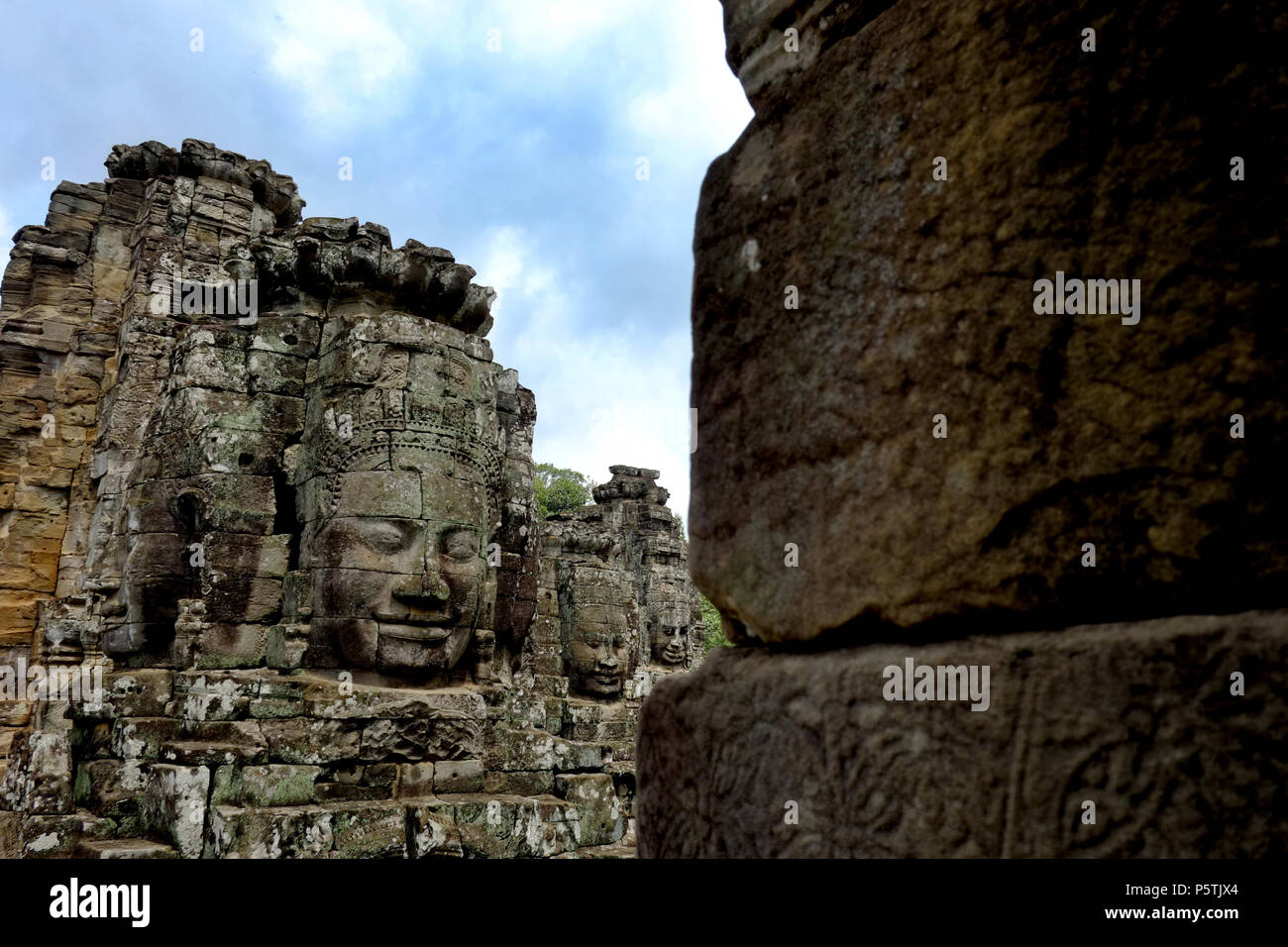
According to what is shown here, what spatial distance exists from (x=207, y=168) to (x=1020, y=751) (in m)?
12.3

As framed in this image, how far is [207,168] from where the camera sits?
11227mm

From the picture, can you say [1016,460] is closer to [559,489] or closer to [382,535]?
[382,535]

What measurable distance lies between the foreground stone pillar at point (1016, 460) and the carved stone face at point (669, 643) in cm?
1718

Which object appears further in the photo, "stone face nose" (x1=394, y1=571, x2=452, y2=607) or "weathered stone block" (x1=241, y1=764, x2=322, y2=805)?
"stone face nose" (x1=394, y1=571, x2=452, y2=607)

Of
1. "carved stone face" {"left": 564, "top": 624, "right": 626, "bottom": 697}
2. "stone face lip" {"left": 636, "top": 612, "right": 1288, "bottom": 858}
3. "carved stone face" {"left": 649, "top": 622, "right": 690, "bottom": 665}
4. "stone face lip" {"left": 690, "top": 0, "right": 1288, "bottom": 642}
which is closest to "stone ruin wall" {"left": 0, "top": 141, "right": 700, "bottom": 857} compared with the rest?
"carved stone face" {"left": 564, "top": 624, "right": 626, "bottom": 697}

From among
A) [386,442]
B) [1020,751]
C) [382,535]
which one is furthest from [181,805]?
[1020,751]

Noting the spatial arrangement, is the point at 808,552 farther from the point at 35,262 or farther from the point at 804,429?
the point at 35,262

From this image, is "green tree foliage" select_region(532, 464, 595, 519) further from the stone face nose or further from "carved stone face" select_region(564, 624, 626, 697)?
the stone face nose

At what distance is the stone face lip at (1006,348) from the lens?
116cm

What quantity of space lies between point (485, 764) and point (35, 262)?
9730 mm

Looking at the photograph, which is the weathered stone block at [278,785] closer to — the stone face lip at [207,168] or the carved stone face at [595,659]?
the carved stone face at [595,659]

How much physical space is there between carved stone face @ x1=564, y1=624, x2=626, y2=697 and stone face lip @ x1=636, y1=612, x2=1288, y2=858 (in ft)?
36.8

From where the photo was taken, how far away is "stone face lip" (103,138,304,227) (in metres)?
11.2

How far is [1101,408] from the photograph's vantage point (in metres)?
1.22
